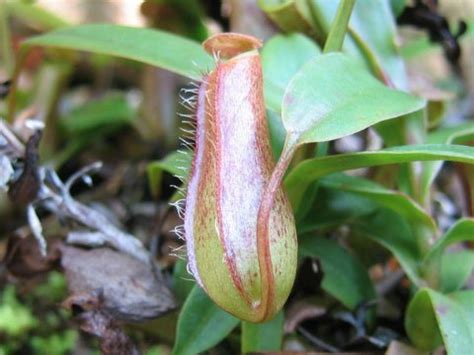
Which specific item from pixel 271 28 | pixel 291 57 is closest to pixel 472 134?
Result: pixel 291 57

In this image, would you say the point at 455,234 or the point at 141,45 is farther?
the point at 141,45

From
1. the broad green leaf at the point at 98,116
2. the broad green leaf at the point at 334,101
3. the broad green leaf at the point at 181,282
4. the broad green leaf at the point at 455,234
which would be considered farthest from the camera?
the broad green leaf at the point at 98,116

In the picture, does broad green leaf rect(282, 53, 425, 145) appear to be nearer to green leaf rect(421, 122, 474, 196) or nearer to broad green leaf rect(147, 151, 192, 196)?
green leaf rect(421, 122, 474, 196)

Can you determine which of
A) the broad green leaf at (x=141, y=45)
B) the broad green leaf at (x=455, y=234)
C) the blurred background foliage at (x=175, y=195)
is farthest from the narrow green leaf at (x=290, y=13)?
the broad green leaf at (x=455, y=234)

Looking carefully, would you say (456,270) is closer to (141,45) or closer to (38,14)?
(141,45)

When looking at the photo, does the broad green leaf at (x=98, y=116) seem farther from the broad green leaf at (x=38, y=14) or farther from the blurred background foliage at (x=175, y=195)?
the broad green leaf at (x=38, y=14)

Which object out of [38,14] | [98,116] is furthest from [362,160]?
[38,14]

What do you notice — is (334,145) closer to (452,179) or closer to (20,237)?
(452,179)

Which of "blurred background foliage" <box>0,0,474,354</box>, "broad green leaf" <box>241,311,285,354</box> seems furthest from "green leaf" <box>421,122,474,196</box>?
"broad green leaf" <box>241,311,285,354</box>
